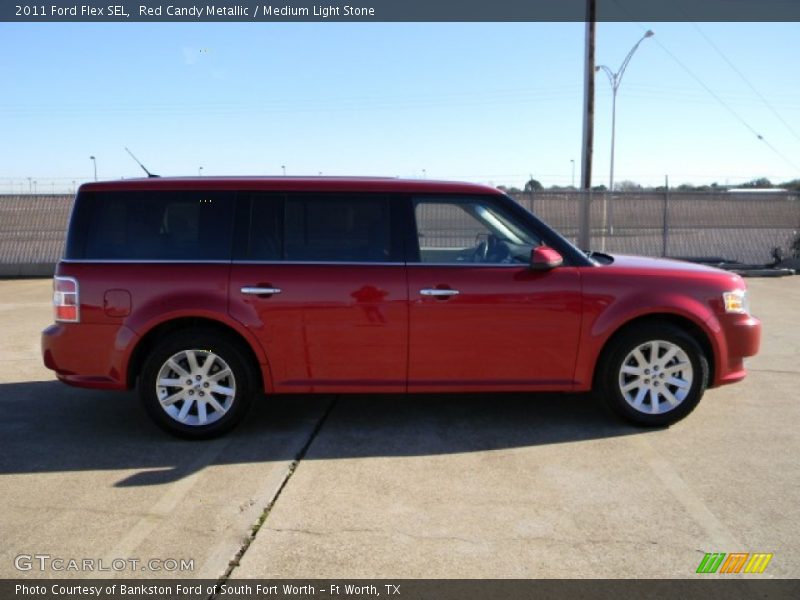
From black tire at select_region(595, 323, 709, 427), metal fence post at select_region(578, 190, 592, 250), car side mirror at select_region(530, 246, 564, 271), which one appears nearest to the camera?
car side mirror at select_region(530, 246, 564, 271)

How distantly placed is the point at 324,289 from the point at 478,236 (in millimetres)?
1233

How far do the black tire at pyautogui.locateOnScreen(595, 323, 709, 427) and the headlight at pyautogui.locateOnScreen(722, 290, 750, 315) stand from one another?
1.23 feet

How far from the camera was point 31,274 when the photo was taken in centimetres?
1534

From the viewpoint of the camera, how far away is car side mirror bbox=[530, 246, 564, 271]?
187 inches

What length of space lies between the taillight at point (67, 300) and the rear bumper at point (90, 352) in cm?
6

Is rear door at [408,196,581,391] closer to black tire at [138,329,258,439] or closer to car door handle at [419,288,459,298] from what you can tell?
car door handle at [419,288,459,298]

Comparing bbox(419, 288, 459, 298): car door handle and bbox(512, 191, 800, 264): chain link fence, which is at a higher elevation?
bbox(512, 191, 800, 264): chain link fence

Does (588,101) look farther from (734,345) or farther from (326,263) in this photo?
(326,263)

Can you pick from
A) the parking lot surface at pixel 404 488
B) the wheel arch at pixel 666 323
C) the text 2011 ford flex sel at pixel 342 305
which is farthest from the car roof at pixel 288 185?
the parking lot surface at pixel 404 488

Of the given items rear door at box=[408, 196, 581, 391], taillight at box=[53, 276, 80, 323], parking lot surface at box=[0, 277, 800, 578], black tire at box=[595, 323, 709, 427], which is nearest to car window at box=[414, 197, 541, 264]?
rear door at box=[408, 196, 581, 391]

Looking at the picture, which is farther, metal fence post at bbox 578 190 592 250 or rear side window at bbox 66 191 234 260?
metal fence post at bbox 578 190 592 250

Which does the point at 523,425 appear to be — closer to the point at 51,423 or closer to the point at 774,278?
the point at 51,423

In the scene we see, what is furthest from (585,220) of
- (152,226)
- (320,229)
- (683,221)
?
(152,226)
